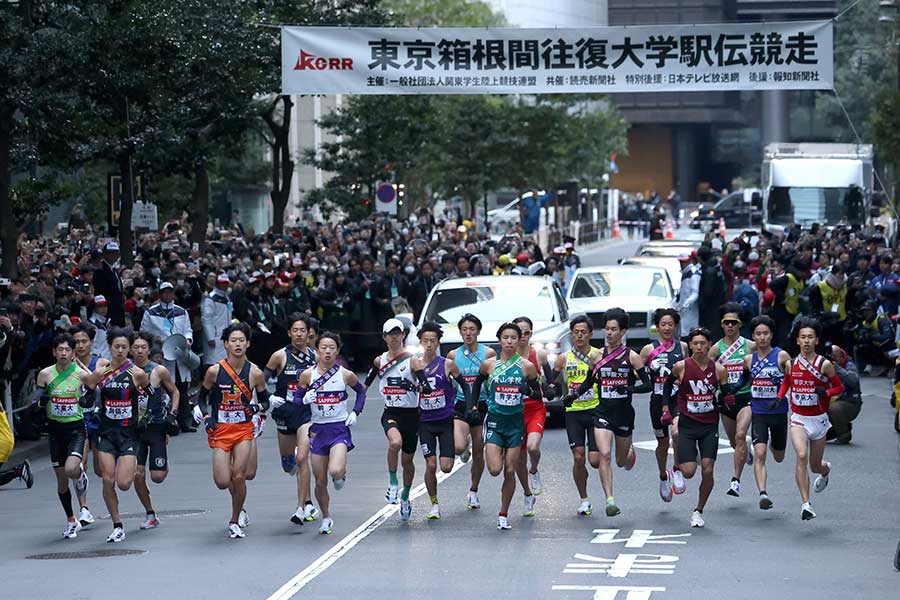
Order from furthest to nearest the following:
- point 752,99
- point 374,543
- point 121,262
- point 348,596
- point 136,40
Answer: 1. point 752,99
2. point 121,262
3. point 136,40
4. point 374,543
5. point 348,596

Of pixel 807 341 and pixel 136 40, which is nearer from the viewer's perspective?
pixel 807 341

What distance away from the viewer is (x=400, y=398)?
1420cm

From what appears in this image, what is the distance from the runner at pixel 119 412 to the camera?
45.0 feet

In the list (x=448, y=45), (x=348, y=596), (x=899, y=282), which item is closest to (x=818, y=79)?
(x=899, y=282)

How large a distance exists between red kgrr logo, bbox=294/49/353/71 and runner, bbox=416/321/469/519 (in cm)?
1123

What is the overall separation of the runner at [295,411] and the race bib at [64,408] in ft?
5.28

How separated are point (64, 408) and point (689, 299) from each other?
1470cm

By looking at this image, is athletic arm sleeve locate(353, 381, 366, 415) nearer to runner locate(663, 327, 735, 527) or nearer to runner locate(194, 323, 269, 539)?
runner locate(194, 323, 269, 539)

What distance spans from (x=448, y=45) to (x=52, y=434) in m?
12.3

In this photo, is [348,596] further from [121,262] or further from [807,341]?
[121,262]

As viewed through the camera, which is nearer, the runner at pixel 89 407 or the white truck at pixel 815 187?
the runner at pixel 89 407

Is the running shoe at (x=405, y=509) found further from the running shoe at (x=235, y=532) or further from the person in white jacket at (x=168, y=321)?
the person in white jacket at (x=168, y=321)

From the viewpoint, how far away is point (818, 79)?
979 inches

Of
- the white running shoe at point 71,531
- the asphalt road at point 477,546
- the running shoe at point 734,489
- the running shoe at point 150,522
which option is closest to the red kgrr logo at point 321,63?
the asphalt road at point 477,546
